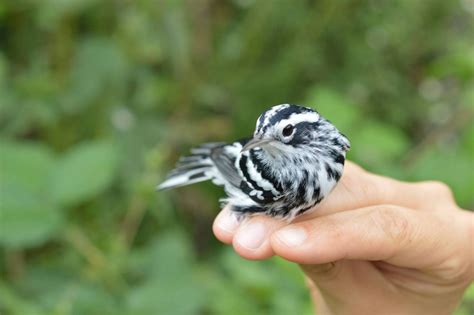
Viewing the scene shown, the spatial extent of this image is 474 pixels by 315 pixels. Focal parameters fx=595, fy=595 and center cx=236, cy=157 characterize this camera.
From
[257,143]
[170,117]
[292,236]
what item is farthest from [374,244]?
[170,117]

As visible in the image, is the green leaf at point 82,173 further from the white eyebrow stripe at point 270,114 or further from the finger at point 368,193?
the white eyebrow stripe at point 270,114

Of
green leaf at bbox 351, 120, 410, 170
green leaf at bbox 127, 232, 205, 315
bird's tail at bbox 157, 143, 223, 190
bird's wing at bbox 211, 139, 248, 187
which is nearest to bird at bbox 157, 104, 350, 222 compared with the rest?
bird's wing at bbox 211, 139, 248, 187

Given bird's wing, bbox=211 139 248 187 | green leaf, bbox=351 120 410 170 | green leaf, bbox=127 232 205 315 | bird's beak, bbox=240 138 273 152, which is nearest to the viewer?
bird's beak, bbox=240 138 273 152

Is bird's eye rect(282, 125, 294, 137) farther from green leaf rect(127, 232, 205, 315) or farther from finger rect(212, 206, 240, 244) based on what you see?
green leaf rect(127, 232, 205, 315)

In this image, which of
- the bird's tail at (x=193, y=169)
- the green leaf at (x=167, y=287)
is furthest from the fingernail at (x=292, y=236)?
the green leaf at (x=167, y=287)

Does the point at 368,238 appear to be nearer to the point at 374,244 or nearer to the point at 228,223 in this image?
the point at 374,244
